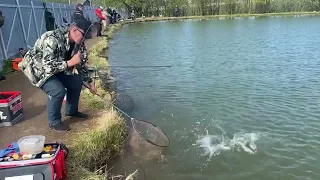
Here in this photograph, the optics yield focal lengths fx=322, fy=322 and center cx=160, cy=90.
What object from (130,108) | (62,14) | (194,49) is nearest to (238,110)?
(130,108)

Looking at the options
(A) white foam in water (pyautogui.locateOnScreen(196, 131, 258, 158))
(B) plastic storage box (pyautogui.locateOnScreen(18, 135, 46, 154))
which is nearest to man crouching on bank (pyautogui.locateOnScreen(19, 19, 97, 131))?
(B) plastic storage box (pyautogui.locateOnScreen(18, 135, 46, 154))

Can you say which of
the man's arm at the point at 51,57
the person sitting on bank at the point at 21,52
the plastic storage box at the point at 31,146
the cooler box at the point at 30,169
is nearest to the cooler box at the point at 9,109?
the man's arm at the point at 51,57

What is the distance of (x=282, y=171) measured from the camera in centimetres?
538

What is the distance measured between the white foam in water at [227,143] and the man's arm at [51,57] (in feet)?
9.98

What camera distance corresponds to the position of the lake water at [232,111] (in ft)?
18.2

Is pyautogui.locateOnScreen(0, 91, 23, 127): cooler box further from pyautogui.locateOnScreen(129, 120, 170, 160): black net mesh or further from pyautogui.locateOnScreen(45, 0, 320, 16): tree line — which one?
pyautogui.locateOnScreen(45, 0, 320, 16): tree line

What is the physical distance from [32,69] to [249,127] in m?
4.62

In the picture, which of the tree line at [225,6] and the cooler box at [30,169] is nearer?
the cooler box at [30,169]

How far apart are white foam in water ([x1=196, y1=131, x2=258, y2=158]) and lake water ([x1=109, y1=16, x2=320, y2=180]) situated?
2 cm

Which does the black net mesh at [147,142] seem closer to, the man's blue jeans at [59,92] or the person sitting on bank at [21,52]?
the man's blue jeans at [59,92]

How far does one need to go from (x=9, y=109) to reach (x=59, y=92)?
1.02 m

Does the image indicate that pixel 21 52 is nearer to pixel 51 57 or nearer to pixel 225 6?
pixel 51 57

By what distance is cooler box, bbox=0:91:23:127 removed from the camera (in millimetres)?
5199

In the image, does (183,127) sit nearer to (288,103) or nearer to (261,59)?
(288,103)
